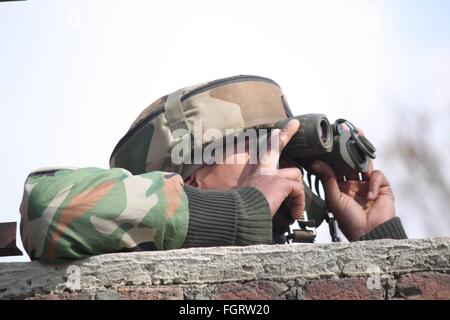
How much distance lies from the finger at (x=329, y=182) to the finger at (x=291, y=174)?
271 millimetres

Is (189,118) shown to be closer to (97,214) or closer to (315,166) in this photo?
(315,166)

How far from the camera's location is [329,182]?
115 inches

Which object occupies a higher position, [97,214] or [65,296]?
[97,214]

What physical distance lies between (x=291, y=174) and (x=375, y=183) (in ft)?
1.55

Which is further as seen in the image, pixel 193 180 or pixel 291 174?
pixel 193 180

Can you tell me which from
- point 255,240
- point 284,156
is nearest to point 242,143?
point 284,156

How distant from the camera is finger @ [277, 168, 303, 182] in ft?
8.39

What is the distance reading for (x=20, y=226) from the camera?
218cm

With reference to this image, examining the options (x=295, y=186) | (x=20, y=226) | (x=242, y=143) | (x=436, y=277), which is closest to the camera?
(x=436, y=277)

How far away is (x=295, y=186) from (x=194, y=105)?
461 millimetres

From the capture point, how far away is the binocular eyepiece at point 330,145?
2.71 meters

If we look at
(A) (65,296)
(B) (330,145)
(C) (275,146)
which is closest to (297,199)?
(C) (275,146)

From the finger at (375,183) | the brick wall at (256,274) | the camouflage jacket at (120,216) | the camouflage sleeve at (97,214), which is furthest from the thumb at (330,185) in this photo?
the brick wall at (256,274)

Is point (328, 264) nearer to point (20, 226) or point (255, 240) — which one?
point (255, 240)
